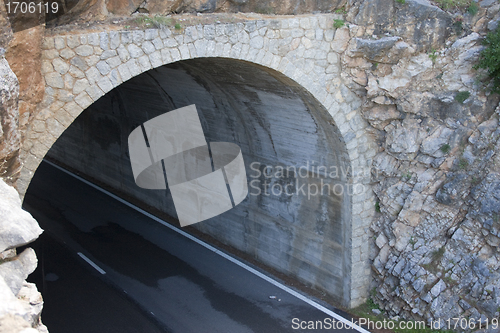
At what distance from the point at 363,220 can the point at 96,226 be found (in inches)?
333

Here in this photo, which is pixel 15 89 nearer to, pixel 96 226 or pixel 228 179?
pixel 228 179

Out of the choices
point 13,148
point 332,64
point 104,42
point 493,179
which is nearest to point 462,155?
point 493,179

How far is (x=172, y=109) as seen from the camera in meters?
12.2

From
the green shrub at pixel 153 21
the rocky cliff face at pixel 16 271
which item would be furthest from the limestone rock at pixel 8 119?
the green shrub at pixel 153 21

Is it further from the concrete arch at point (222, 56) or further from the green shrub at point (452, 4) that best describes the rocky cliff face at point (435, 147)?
the concrete arch at point (222, 56)

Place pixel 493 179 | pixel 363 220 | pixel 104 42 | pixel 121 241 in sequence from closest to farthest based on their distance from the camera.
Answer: pixel 104 42, pixel 493 179, pixel 363 220, pixel 121 241

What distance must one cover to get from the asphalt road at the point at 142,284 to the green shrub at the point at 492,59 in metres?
5.65

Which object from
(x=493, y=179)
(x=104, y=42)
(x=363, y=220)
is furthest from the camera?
(x=363, y=220)

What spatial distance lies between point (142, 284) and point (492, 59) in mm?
8918

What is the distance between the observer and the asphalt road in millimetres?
9254

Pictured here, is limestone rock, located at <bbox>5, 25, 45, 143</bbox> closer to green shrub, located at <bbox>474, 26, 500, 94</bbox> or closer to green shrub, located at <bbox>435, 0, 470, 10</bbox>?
green shrub, located at <bbox>435, 0, 470, 10</bbox>

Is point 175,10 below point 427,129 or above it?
above

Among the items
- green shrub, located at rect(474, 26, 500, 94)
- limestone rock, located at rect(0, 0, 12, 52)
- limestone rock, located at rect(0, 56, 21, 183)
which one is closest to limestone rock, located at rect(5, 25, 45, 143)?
limestone rock, located at rect(0, 0, 12, 52)

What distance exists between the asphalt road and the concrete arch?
7.23 feet
